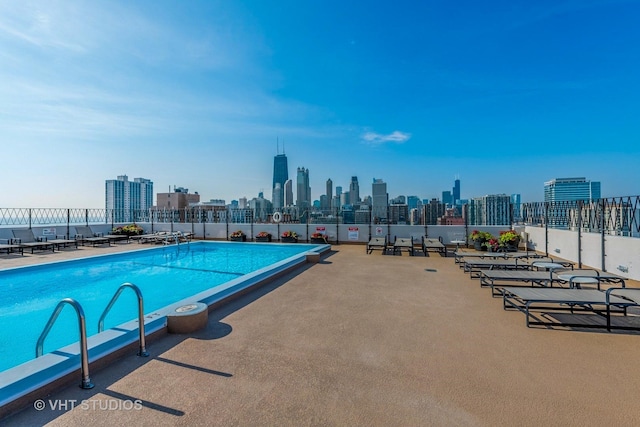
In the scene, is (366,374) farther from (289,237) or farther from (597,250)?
(289,237)

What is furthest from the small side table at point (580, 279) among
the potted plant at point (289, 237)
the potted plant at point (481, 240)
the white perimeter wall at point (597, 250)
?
the potted plant at point (289, 237)

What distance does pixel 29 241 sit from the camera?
37.5 ft

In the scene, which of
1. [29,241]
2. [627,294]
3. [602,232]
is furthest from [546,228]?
[29,241]

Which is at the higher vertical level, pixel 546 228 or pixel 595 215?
pixel 595 215

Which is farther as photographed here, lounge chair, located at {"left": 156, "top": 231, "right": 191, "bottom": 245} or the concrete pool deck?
lounge chair, located at {"left": 156, "top": 231, "right": 191, "bottom": 245}

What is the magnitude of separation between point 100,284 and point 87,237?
8.15m

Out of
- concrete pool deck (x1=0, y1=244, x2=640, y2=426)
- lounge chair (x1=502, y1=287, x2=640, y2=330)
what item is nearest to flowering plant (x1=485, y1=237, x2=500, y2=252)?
lounge chair (x1=502, y1=287, x2=640, y2=330)

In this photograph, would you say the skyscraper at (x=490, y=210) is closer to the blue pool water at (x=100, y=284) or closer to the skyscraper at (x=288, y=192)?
the blue pool water at (x=100, y=284)

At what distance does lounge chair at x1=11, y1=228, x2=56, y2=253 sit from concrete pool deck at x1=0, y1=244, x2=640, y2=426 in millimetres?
11188

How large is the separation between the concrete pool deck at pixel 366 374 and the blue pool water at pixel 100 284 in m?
2.32

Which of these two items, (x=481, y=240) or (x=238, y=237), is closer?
(x=481, y=240)

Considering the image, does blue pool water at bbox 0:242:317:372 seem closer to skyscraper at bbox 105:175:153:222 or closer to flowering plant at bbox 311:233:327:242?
flowering plant at bbox 311:233:327:242

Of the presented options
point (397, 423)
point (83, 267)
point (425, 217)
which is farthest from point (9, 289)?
point (425, 217)

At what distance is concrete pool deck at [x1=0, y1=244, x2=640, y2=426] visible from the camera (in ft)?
6.32
